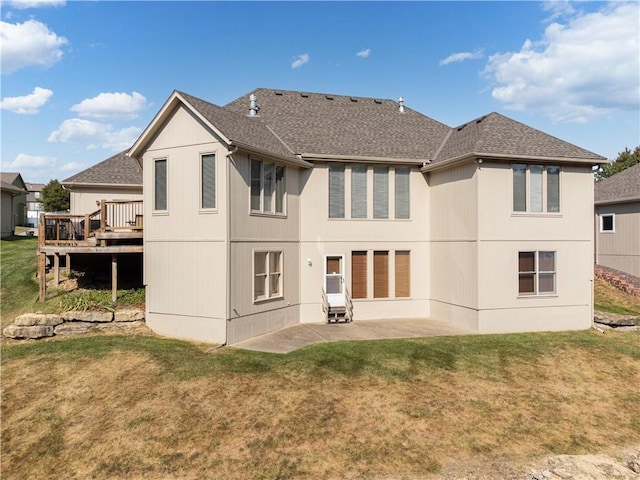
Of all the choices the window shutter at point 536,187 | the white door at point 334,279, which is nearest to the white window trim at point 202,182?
the white door at point 334,279

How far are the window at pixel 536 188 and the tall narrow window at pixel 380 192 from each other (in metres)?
4.70

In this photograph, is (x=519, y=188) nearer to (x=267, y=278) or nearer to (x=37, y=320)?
(x=267, y=278)

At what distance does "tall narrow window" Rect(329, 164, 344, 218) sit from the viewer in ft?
50.3

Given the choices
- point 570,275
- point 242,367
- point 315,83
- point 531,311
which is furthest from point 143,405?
point 315,83

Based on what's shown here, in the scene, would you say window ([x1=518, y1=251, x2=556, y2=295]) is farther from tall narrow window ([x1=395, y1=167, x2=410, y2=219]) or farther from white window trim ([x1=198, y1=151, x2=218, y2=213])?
white window trim ([x1=198, y1=151, x2=218, y2=213])

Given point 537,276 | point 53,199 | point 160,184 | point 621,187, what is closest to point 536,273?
point 537,276

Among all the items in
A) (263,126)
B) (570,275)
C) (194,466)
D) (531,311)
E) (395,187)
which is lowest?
(194,466)

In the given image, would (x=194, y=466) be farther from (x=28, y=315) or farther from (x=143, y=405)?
(x=28, y=315)

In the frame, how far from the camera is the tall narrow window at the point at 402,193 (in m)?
16.1

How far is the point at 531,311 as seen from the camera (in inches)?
547

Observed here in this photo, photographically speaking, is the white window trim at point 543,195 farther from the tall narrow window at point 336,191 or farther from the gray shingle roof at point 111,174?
the gray shingle roof at point 111,174

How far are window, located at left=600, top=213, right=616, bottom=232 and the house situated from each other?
9.16 metres

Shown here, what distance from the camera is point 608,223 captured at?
71.9 feet

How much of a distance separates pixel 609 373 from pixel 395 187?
9.36 metres
